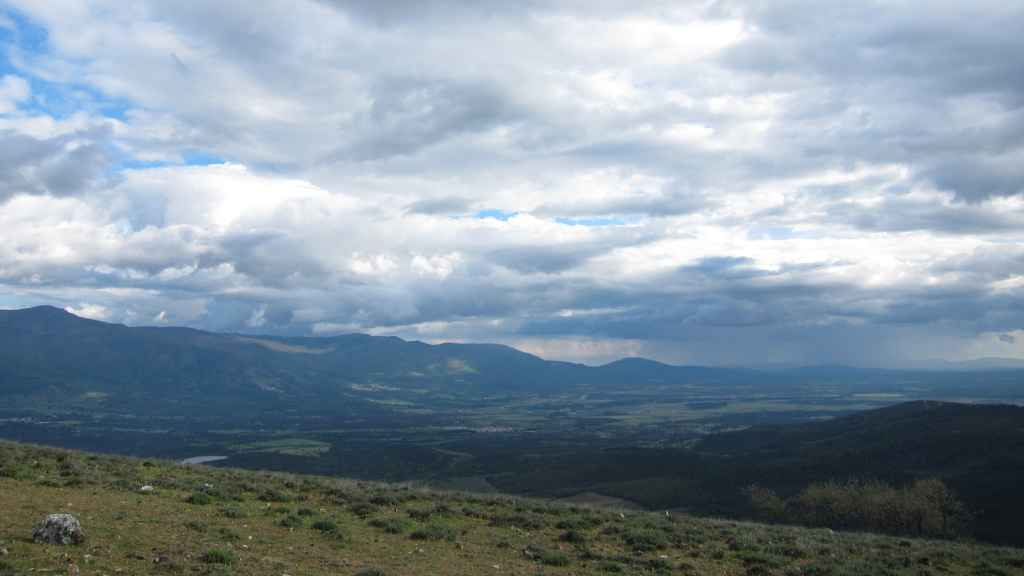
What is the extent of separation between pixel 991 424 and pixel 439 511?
127264 millimetres

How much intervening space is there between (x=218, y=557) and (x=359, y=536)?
17.8 feet

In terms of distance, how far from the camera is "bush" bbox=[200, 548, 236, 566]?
1579 cm

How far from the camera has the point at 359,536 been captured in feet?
68.2

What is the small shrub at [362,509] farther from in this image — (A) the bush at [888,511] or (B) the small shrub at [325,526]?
(A) the bush at [888,511]

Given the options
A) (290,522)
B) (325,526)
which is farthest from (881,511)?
(290,522)

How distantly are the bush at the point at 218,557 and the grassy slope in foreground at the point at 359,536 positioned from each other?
0.04 meters

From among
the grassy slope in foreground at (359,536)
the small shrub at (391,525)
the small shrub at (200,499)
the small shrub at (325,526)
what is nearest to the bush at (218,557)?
the grassy slope in foreground at (359,536)

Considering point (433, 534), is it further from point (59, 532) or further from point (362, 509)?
point (59, 532)

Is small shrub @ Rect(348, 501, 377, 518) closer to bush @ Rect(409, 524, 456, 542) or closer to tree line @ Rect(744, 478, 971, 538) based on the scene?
bush @ Rect(409, 524, 456, 542)

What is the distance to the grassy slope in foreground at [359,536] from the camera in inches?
651

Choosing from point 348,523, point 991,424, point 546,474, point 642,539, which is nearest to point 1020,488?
point 991,424

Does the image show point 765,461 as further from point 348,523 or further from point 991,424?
point 348,523

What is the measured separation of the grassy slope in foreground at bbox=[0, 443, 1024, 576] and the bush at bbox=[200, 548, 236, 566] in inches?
1.6

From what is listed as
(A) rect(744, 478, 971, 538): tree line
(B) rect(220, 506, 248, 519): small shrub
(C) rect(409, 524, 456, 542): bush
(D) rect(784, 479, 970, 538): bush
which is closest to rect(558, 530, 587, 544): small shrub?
(C) rect(409, 524, 456, 542): bush
